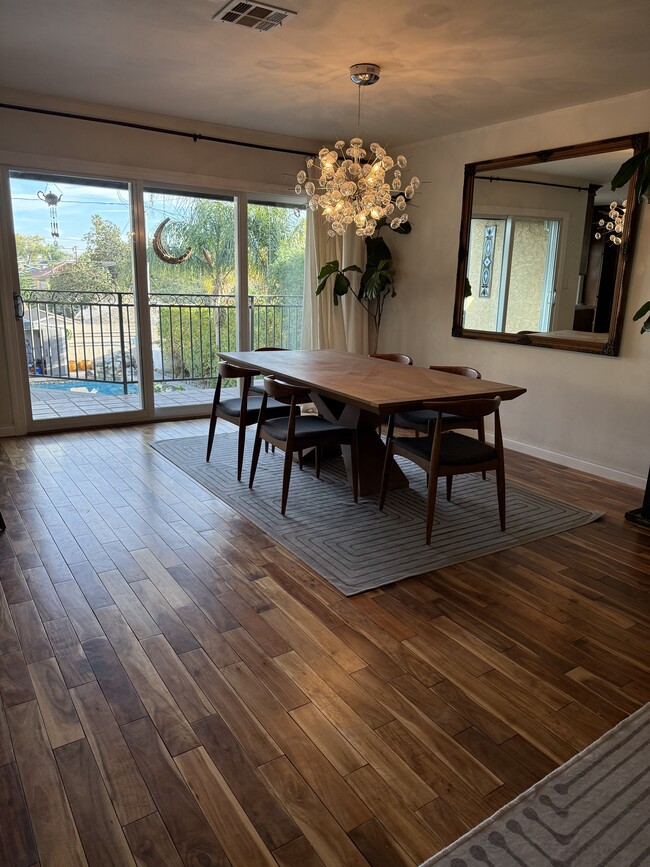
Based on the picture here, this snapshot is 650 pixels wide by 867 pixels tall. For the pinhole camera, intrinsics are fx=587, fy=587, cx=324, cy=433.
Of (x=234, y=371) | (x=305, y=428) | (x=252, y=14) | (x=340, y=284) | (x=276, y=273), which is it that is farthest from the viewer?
(x=276, y=273)

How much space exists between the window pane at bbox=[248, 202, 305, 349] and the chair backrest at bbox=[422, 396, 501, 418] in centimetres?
349

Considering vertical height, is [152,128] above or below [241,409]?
above

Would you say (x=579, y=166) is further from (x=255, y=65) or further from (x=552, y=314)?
(x=255, y=65)

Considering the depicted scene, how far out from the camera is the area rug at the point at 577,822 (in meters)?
1.41

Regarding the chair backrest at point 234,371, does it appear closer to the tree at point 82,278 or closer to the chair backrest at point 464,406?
the chair backrest at point 464,406

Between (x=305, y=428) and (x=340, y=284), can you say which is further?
(x=340, y=284)

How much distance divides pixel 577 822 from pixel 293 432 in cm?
230

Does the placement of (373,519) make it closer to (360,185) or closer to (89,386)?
(360,185)

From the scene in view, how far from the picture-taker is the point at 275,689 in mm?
1987

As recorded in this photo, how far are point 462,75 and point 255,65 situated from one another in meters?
1.29

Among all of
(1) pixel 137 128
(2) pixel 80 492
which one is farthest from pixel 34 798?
(1) pixel 137 128

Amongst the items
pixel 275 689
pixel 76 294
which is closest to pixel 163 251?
pixel 76 294

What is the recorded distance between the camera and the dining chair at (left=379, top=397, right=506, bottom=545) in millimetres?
2998

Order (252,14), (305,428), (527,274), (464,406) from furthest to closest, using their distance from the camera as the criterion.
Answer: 1. (527,274)
2. (305,428)
3. (464,406)
4. (252,14)
